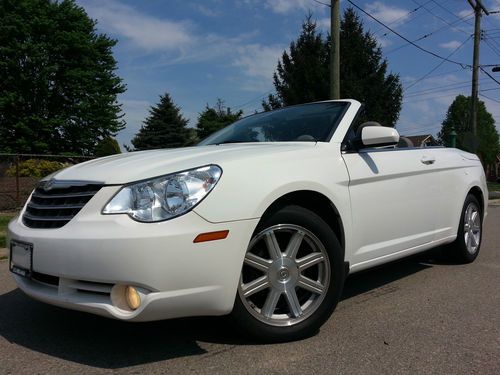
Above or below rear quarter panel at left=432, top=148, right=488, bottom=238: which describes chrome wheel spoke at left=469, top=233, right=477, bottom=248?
below

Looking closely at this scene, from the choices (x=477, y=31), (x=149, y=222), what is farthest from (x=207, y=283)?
(x=477, y=31)

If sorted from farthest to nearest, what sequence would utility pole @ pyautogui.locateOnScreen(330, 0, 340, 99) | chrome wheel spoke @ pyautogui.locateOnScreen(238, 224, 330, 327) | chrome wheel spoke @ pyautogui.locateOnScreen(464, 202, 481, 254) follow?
1. utility pole @ pyautogui.locateOnScreen(330, 0, 340, 99)
2. chrome wheel spoke @ pyautogui.locateOnScreen(464, 202, 481, 254)
3. chrome wheel spoke @ pyautogui.locateOnScreen(238, 224, 330, 327)

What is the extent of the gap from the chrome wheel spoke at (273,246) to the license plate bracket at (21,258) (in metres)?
1.34

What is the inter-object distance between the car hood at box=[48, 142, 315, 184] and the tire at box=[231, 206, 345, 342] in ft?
1.42

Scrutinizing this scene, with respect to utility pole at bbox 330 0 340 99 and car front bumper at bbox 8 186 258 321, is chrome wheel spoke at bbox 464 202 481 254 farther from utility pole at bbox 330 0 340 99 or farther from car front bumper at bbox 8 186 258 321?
utility pole at bbox 330 0 340 99

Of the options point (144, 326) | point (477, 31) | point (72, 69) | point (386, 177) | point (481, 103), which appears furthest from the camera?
point (481, 103)

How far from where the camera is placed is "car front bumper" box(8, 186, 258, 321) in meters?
2.62

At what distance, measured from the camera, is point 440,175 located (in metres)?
4.70

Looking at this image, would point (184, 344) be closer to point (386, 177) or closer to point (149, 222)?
point (149, 222)

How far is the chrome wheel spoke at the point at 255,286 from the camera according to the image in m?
2.99

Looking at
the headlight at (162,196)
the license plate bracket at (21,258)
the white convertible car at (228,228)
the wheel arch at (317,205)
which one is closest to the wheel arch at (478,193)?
the white convertible car at (228,228)

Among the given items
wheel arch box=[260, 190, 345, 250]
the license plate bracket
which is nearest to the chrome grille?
the license plate bracket

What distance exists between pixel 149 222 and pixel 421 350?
5.73ft

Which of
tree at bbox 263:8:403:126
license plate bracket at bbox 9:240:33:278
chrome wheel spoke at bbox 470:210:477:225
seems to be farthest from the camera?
tree at bbox 263:8:403:126
